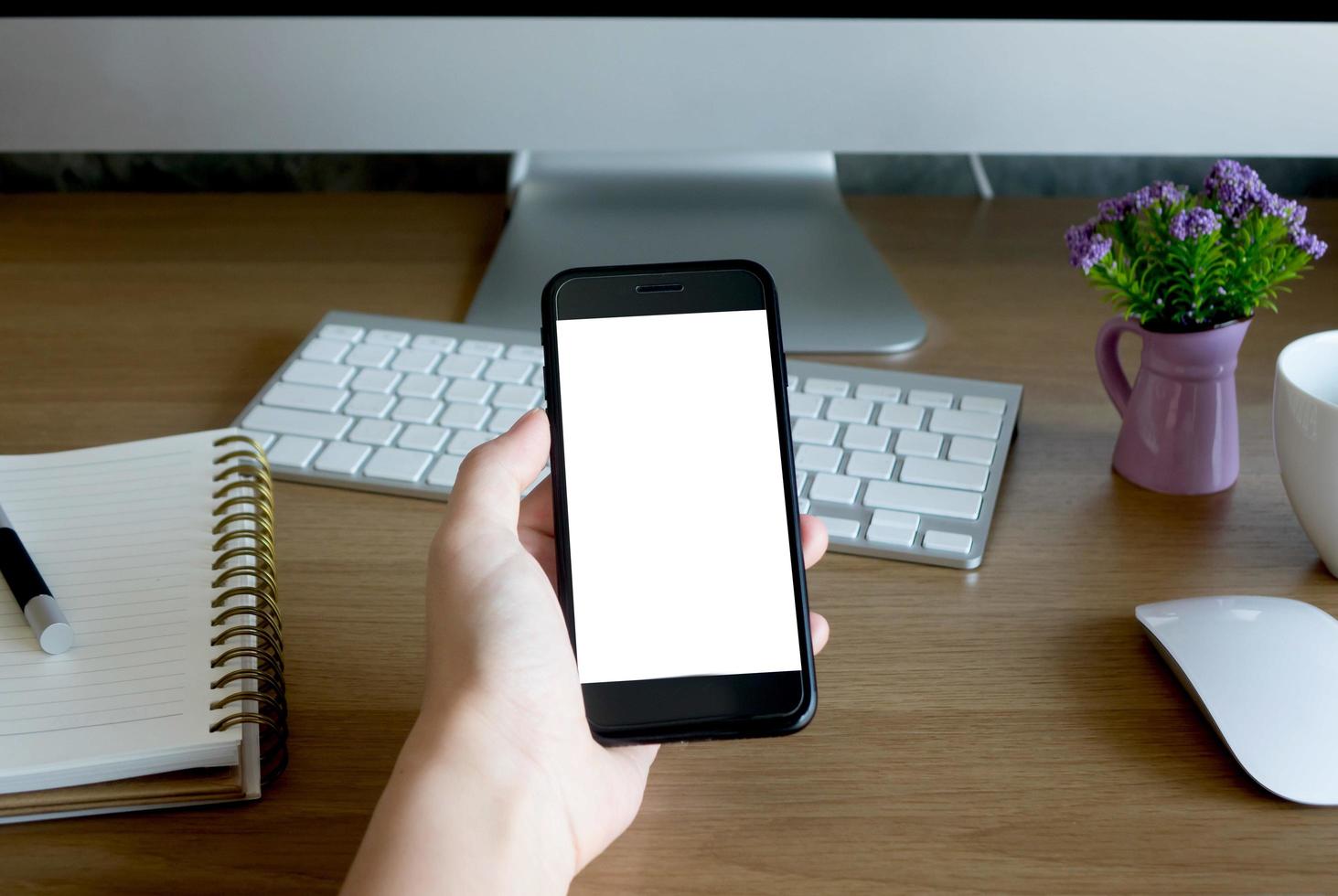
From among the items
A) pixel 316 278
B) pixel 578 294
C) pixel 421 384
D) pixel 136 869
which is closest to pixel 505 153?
pixel 316 278

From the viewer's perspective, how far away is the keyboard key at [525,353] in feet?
1.99

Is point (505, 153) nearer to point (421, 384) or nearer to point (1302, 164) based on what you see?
point (421, 384)

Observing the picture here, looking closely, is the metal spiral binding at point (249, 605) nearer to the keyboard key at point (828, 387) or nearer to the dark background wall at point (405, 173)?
the keyboard key at point (828, 387)

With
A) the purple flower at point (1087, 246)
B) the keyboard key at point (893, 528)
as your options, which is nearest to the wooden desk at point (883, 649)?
the keyboard key at point (893, 528)

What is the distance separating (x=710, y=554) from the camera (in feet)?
1.29

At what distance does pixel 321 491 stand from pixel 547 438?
0.61 ft

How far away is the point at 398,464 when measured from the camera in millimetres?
535

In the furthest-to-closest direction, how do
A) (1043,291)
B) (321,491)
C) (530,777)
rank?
(1043,291), (321,491), (530,777)

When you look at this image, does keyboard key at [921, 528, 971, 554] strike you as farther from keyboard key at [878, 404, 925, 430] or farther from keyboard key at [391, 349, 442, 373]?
keyboard key at [391, 349, 442, 373]

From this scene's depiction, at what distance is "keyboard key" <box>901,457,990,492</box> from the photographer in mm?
516

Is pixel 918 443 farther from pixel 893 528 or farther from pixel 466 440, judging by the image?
pixel 466 440

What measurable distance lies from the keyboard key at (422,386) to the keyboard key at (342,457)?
46mm

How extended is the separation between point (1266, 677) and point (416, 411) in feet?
1.28

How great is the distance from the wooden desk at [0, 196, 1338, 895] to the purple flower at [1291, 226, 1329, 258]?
12 centimetres
